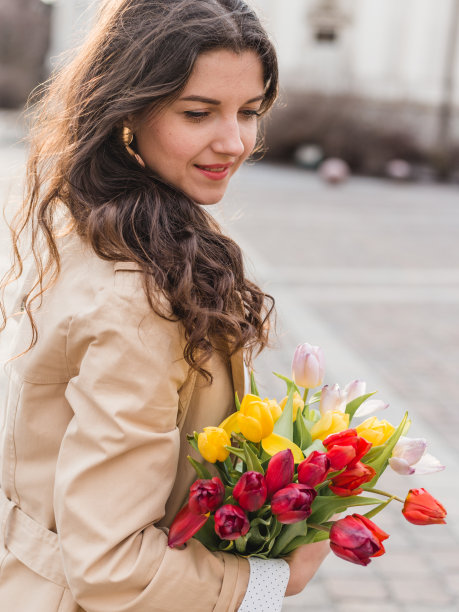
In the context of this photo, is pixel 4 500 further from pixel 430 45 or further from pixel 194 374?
pixel 430 45

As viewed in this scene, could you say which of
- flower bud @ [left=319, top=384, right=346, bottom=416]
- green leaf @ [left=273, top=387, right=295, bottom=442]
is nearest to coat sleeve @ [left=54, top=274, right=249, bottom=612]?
green leaf @ [left=273, top=387, right=295, bottom=442]

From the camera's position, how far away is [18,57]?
39.7 meters

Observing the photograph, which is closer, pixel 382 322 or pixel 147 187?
pixel 147 187

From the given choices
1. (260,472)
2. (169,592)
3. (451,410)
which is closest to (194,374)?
(260,472)

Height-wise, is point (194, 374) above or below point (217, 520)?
above

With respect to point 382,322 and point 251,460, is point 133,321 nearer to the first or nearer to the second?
point 251,460

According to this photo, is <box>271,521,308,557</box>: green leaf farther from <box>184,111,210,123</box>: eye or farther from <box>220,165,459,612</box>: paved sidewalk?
<box>184,111,210,123</box>: eye

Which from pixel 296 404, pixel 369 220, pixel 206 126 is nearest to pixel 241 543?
pixel 296 404

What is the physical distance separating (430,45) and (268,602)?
26202mm

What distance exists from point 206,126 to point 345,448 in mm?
642

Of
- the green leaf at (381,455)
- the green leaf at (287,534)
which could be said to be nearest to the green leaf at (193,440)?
the green leaf at (287,534)

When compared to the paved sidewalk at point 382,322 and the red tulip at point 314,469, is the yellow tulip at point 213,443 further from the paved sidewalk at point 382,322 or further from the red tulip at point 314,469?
the paved sidewalk at point 382,322

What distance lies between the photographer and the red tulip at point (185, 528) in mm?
1349

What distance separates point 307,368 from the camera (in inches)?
63.0
